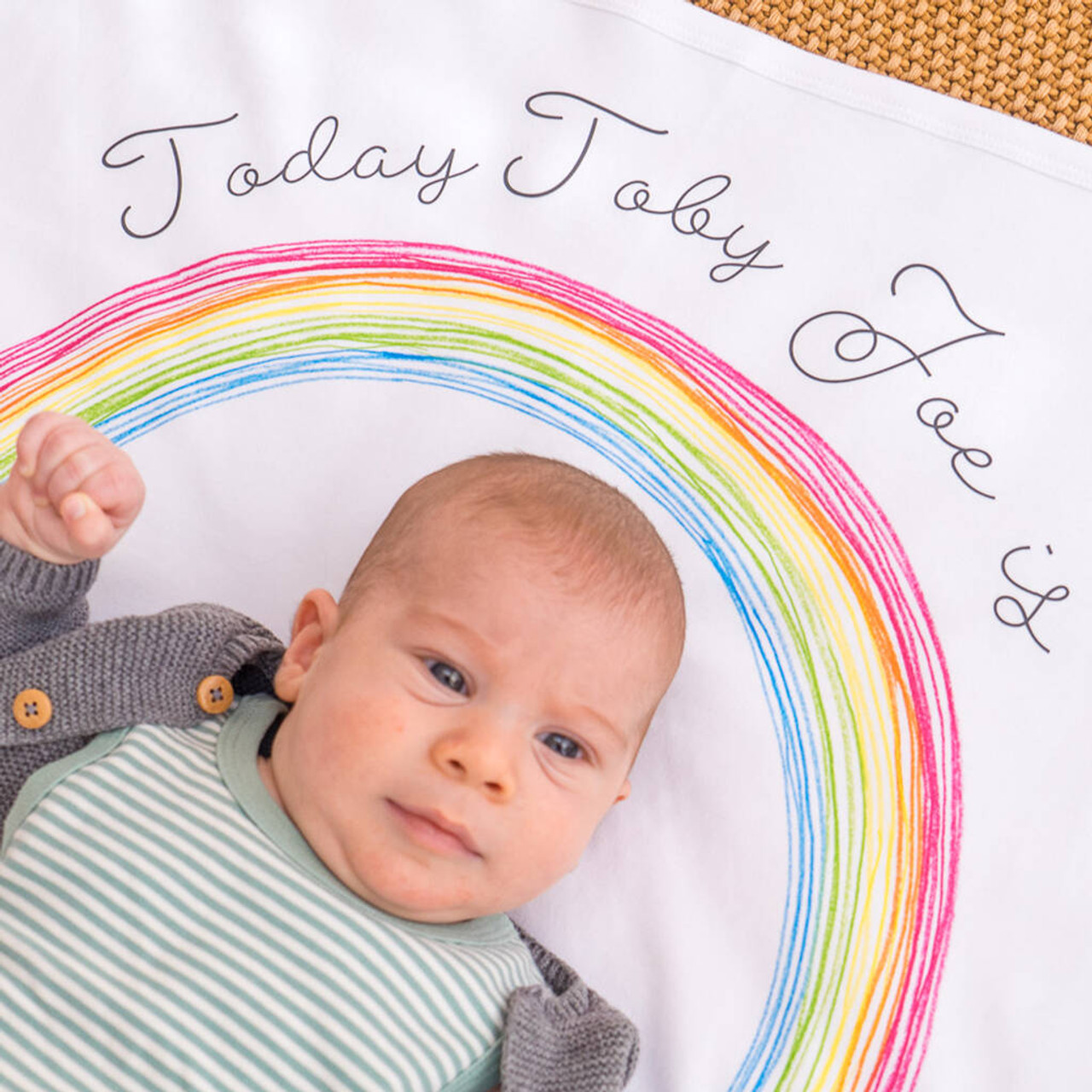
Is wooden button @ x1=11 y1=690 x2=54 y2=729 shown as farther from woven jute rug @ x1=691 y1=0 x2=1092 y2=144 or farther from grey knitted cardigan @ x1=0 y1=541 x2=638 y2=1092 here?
woven jute rug @ x1=691 y1=0 x2=1092 y2=144

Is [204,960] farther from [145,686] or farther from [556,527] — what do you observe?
[556,527]

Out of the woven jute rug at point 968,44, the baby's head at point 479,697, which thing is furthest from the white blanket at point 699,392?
the baby's head at point 479,697

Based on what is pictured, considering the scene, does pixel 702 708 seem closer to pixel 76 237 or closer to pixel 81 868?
pixel 81 868

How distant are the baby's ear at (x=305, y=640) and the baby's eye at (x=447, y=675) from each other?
81 millimetres

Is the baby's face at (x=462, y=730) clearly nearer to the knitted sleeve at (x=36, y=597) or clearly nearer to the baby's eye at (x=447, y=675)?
the baby's eye at (x=447, y=675)

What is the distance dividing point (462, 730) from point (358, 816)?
8 cm

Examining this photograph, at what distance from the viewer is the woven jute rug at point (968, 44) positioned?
95 cm

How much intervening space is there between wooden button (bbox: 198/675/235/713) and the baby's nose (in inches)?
6.7

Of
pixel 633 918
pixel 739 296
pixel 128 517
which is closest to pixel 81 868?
pixel 128 517

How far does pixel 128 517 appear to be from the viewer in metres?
0.73

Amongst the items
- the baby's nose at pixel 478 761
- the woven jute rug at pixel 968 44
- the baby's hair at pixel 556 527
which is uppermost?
the woven jute rug at pixel 968 44

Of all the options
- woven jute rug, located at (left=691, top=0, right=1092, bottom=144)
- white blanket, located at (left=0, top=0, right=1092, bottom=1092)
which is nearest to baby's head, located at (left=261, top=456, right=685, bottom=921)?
white blanket, located at (left=0, top=0, right=1092, bottom=1092)

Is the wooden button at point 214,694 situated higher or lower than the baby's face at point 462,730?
lower

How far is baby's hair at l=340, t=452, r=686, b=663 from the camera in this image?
0.75 meters
